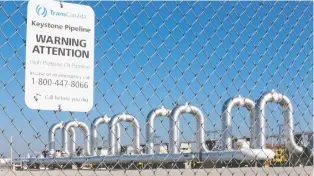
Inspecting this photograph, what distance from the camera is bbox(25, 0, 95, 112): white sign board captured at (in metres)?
2.66

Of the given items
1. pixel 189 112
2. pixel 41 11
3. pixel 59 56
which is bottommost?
pixel 59 56

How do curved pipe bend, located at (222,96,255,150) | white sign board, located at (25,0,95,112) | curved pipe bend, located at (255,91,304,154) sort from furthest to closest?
curved pipe bend, located at (255,91,304,154)
curved pipe bend, located at (222,96,255,150)
white sign board, located at (25,0,95,112)

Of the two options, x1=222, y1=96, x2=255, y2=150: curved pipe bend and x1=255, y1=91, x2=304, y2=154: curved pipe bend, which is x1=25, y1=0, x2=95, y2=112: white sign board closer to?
x1=222, y1=96, x2=255, y2=150: curved pipe bend

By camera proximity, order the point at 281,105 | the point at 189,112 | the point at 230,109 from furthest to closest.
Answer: the point at 230,109 → the point at 189,112 → the point at 281,105

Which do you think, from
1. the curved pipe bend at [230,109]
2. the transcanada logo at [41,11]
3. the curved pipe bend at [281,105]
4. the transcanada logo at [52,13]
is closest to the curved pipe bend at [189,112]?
the curved pipe bend at [230,109]

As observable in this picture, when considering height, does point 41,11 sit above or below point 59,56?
above

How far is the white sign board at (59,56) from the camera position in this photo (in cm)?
266

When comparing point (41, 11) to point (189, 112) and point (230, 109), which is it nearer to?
point (189, 112)

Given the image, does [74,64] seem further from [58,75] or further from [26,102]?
[26,102]

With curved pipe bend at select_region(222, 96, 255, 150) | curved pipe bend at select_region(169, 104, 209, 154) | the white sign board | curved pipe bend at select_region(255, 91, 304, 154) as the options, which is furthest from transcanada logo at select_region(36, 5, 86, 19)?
curved pipe bend at select_region(255, 91, 304, 154)

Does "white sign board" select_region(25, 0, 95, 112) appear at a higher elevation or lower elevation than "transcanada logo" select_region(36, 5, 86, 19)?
lower

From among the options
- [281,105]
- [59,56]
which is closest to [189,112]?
[281,105]

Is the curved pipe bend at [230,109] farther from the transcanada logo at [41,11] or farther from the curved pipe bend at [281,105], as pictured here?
the transcanada logo at [41,11]

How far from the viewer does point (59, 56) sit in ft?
9.01
